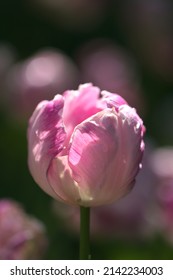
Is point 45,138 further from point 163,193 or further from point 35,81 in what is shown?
point 35,81

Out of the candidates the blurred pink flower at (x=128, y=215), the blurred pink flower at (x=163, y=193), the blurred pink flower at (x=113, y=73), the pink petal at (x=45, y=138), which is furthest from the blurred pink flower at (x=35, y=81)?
the pink petal at (x=45, y=138)

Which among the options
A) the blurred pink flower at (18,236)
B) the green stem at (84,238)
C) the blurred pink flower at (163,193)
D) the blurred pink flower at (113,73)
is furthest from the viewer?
the blurred pink flower at (113,73)

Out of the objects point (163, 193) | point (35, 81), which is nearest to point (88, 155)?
point (163, 193)

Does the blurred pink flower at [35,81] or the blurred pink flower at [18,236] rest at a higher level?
the blurred pink flower at [18,236]

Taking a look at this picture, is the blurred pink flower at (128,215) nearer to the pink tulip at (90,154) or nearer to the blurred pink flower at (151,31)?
the pink tulip at (90,154)

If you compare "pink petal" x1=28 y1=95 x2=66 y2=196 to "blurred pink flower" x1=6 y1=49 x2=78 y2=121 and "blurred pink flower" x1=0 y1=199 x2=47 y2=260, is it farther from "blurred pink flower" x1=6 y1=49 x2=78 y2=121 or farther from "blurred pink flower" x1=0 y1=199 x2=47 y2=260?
"blurred pink flower" x1=6 y1=49 x2=78 y2=121
